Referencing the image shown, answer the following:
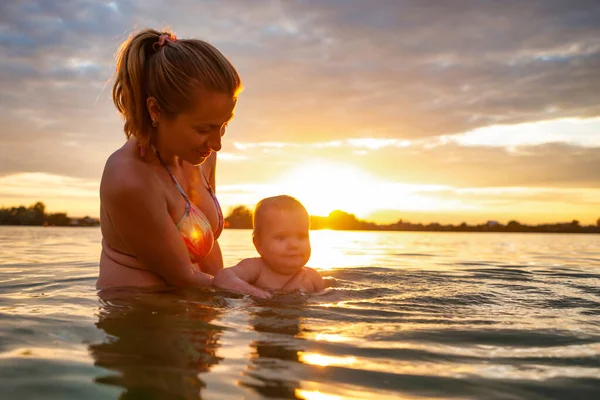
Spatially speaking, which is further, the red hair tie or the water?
the red hair tie

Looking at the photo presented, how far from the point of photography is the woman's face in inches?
143

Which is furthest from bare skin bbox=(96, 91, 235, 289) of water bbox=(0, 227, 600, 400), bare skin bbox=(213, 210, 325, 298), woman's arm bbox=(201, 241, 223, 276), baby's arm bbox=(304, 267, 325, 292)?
baby's arm bbox=(304, 267, 325, 292)

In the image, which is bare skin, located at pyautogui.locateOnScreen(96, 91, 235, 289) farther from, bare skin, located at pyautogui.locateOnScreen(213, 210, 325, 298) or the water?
bare skin, located at pyautogui.locateOnScreen(213, 210, 325, 298)

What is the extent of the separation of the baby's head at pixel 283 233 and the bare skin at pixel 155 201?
1.91 ft

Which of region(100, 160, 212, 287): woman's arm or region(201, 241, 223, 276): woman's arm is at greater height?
region(100, 160, 212, 287): woman's arm

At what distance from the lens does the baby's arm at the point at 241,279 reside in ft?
13.5

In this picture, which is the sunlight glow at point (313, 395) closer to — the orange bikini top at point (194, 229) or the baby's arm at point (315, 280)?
the orange bikini top at point (194, 229)

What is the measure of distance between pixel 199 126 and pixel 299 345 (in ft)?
5.86

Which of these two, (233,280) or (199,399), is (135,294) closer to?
(233,280)

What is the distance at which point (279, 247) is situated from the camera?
4488mm

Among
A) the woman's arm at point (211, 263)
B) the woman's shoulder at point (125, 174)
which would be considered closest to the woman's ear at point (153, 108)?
the woman's shoulder at point (125, 174)

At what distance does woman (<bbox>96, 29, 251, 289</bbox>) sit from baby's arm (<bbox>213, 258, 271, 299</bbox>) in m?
0.13

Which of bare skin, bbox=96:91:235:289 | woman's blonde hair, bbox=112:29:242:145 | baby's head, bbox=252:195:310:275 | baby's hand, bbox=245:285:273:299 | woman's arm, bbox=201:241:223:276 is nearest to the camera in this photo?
woman's blonde hair, bbox=112:29:242:145

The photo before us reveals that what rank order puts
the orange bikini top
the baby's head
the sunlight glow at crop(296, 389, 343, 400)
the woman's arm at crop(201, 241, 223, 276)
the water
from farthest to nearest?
the woman's arm at crop(201, 241, 223, 276)
the baby's head
the orange bikini top
the water
the sunlight glow at crop(296, 389, 343, 400)
